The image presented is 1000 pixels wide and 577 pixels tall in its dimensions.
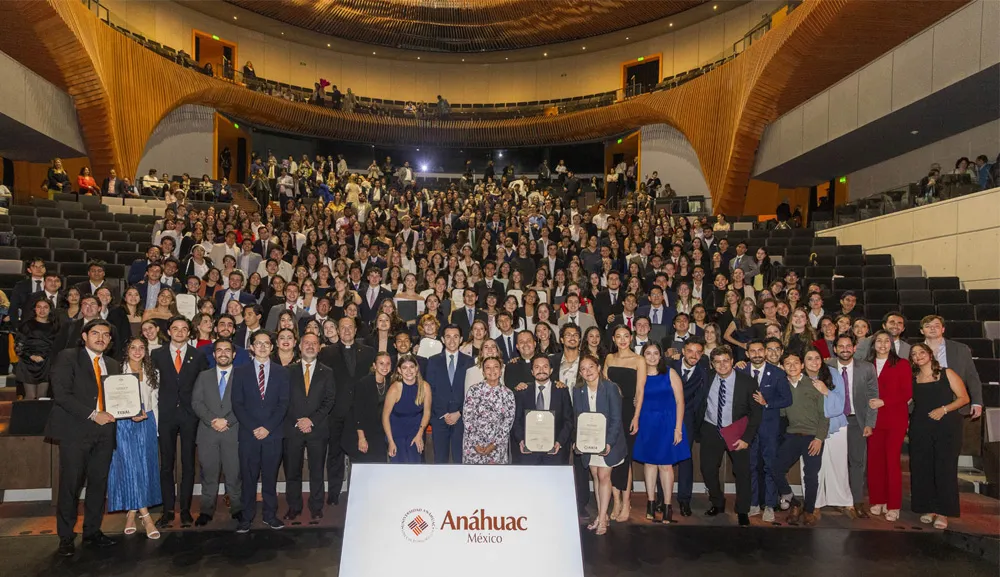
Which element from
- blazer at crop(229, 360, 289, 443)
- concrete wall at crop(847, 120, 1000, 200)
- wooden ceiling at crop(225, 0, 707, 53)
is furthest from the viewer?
wooden ceiling at crop(225, 0, 707, 53)

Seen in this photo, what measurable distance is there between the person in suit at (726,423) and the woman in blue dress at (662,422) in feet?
0.85

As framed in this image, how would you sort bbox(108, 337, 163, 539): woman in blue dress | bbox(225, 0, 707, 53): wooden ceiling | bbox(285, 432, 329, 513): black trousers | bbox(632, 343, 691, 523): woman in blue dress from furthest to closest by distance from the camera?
bbox(225, 0, 707, 53): wooden ceiling
bbox(632, 343, 691, 523): woman in blue dress
bbox(285, 432, 329, 513): black trousers
bbox(108, 337, 163, 539): woman in blue dress

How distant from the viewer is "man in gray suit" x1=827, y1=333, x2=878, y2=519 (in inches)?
217

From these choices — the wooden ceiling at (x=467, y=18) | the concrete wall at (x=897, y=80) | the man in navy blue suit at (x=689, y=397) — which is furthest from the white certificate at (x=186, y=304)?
the wooden ceiling at (x=467, y=18)

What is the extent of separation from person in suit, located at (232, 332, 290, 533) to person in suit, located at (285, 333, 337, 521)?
80 millimetres

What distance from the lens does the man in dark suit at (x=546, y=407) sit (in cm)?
501

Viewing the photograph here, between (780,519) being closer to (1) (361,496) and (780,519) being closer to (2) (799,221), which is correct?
(1) (361,496)

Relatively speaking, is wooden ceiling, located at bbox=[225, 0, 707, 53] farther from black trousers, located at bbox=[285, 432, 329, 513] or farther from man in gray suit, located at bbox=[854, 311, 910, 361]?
black trousers, located at bbox=[285, 432, 329, 513]

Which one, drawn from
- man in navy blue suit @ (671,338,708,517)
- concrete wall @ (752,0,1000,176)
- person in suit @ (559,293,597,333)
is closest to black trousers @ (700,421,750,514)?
man in navy blue suit @ (671,338,708,517)

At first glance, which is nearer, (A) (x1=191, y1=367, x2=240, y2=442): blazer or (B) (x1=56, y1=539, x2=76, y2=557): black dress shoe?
(B) (x1=56, y1=539, x2=76, y2=557): black dress shoe

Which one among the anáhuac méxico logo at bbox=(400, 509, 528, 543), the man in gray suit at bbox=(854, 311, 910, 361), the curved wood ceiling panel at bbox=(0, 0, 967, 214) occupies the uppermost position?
the curved wood ceiling panel at bbox=(0, 0, 967, 214)

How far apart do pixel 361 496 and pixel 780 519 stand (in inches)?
146

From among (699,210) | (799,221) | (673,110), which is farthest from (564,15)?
(799,221)

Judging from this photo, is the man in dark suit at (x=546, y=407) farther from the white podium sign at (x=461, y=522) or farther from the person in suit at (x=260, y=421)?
the person in suit at (x=260, y=421)
